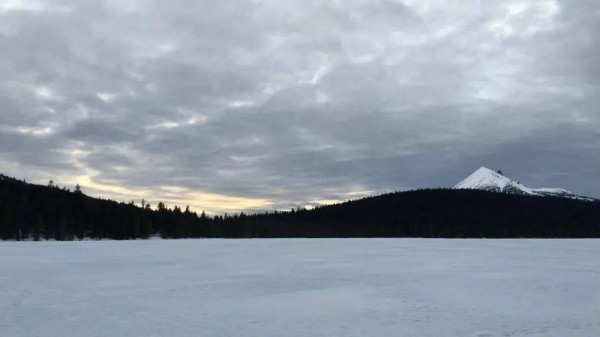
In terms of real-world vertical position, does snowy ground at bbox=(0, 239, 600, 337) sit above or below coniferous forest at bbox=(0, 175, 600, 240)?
below

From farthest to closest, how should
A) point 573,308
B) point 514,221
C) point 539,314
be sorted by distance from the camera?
point 514,221
point 573,308
point 539,314

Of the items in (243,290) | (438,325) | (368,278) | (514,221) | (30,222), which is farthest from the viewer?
(514,221)

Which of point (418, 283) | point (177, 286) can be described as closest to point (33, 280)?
point (177, 286)

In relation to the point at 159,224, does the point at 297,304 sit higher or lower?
lower

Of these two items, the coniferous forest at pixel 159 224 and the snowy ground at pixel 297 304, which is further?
the coniferous forest at pixel 159 224

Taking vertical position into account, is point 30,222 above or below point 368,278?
above

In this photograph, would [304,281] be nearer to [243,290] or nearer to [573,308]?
[243,290]

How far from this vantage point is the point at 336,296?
18906 mm

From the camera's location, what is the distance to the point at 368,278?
25.5m

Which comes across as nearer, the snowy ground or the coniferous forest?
the snowy ground

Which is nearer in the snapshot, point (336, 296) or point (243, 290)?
point (336, 296)

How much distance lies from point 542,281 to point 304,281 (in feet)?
36.0

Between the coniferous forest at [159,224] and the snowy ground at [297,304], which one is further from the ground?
the coniferous forest at [159,224]

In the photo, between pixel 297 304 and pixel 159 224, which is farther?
pixel 159 224
